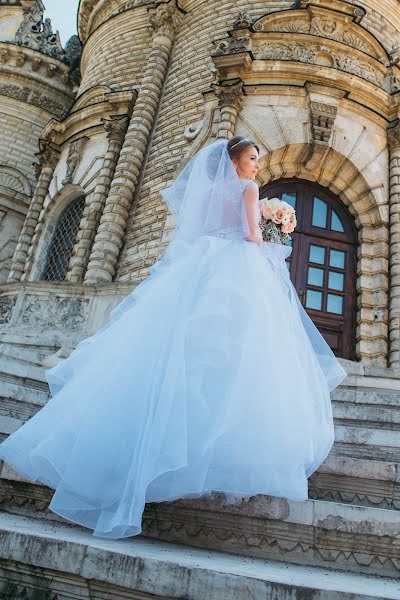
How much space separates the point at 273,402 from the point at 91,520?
3.51 ft

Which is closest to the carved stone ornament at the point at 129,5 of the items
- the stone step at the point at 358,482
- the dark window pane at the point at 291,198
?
the dark window pane at the point at 291,198

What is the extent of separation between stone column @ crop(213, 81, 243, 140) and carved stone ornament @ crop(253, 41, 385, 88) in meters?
1.06

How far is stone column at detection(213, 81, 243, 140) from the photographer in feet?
32.3

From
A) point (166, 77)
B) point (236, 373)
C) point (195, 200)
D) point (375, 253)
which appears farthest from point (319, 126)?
point (236, 373)

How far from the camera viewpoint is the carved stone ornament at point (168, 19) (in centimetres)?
1298

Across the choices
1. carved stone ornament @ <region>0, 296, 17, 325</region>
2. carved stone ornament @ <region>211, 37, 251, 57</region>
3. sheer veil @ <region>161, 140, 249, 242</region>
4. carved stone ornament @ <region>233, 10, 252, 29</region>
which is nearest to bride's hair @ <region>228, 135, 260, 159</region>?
sheer veil @ <region>161, 140, 249, 242</region>

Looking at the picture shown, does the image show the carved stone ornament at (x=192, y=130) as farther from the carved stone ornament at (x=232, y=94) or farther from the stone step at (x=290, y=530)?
the stone step at (x=290, y=530)

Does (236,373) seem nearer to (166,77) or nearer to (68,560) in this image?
(68,560)

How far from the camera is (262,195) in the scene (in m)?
10.2

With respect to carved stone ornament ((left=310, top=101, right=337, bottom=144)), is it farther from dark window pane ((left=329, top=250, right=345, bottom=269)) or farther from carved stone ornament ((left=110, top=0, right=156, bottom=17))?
carved stone ornament ((left=110, top=0, right=156, bottom=17))

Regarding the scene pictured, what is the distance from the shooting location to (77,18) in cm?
1862

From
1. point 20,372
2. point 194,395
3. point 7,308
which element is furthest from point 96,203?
point 194,395

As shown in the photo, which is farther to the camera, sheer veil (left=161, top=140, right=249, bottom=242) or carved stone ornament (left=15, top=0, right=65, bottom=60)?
carved stone ornament (left=15, top=0, right=65, bottom=60)

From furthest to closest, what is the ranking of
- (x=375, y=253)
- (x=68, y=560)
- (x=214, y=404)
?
(x=375, y=253) → (x=214, y=404) → (x=68, y=560)
